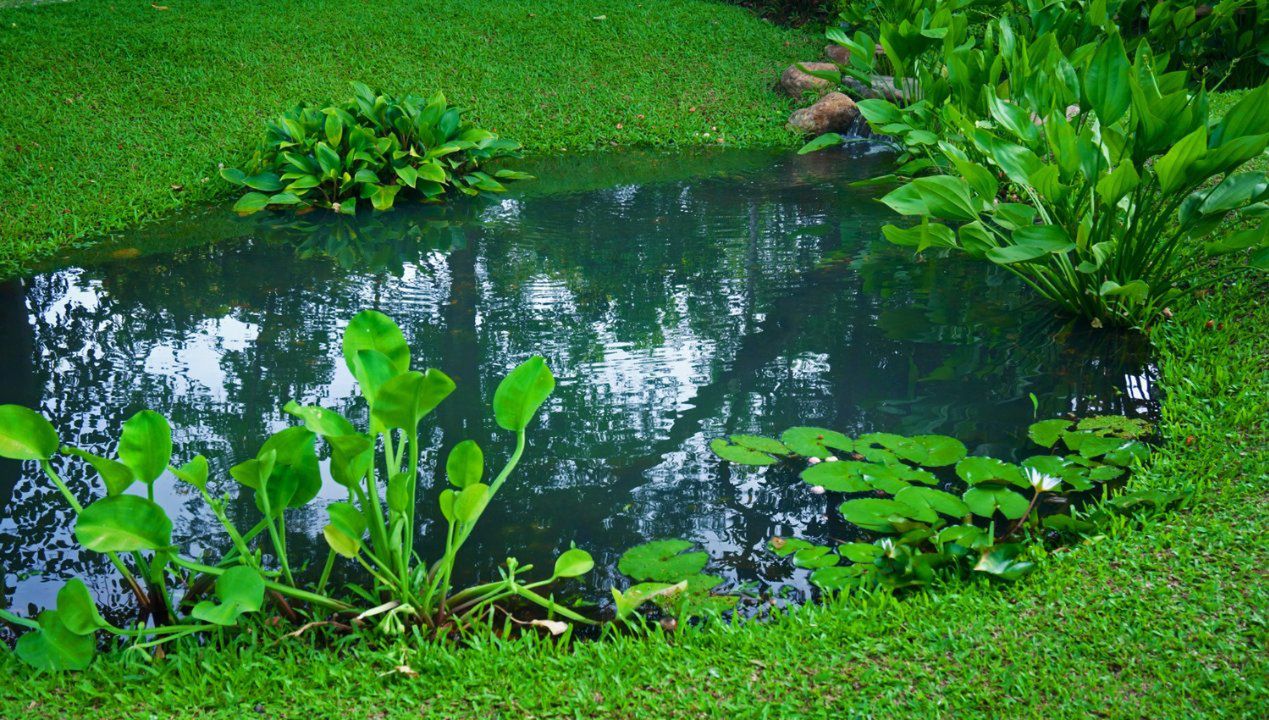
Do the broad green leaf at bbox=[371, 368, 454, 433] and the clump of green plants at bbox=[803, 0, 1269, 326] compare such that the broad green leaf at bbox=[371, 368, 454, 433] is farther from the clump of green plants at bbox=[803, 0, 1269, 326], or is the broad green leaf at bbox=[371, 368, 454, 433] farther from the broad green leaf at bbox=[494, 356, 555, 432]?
the clump of green plants at bbox=[803, 0, 1269, 326]

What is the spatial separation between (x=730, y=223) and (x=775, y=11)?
21.3ft

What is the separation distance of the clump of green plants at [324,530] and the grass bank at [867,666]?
0.10m

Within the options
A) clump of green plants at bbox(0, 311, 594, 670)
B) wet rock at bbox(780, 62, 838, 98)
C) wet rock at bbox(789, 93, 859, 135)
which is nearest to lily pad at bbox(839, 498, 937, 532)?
clump of green plants at bbox(0, 311, 594, 670)

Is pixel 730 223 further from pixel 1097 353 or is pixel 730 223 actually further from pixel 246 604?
pixel 246 604

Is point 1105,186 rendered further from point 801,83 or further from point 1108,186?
point 801,83

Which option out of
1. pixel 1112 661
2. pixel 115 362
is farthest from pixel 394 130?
pixel 1112 661

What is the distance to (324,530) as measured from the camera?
2.23 m

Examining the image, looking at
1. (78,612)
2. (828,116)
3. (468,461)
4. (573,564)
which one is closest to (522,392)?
(468,461)

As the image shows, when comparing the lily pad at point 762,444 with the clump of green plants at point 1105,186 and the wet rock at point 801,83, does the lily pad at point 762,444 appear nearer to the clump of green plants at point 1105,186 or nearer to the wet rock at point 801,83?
the clump of green plants at point 1105,186

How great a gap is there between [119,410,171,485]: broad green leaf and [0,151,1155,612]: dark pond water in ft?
1.49

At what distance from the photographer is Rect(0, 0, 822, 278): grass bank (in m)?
6.29

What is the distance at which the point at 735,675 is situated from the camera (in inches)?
81.8

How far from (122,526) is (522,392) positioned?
0.92m

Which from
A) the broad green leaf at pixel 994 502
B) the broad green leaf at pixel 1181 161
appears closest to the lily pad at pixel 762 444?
the broad green leaf at pixel 994 502
